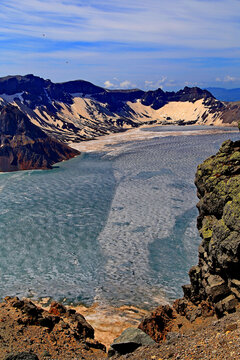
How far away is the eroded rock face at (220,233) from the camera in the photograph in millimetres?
22031

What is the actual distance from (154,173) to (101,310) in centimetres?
5553

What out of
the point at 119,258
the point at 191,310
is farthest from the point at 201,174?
the point at 119,258

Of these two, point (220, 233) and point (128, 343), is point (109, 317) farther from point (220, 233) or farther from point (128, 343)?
point (220, 233)

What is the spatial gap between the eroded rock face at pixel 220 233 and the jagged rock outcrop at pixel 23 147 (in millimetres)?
71426

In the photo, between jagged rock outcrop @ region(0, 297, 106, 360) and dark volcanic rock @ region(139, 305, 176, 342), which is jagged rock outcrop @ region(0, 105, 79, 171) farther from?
dark volcanic rock @ region(139, 305, 176, 342)

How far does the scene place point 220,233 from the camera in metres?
23.5

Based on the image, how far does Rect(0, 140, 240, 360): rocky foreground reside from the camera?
17.5m

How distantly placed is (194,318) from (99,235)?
76.8 feet

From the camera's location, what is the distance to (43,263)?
1532 inches

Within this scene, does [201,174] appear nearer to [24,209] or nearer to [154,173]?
[24,209]

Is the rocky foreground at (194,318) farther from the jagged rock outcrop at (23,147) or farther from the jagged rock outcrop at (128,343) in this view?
the jagged rock outcrop at (23,147)

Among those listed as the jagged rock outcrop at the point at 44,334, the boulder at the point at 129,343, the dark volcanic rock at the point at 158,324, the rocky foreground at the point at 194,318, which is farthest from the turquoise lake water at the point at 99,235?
the boulder at the point at 129,343

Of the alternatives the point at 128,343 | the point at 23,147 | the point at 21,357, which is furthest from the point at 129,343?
the point at 23,147

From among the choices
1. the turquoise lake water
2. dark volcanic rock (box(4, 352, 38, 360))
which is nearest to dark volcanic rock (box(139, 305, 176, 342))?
the turquoise lake water
